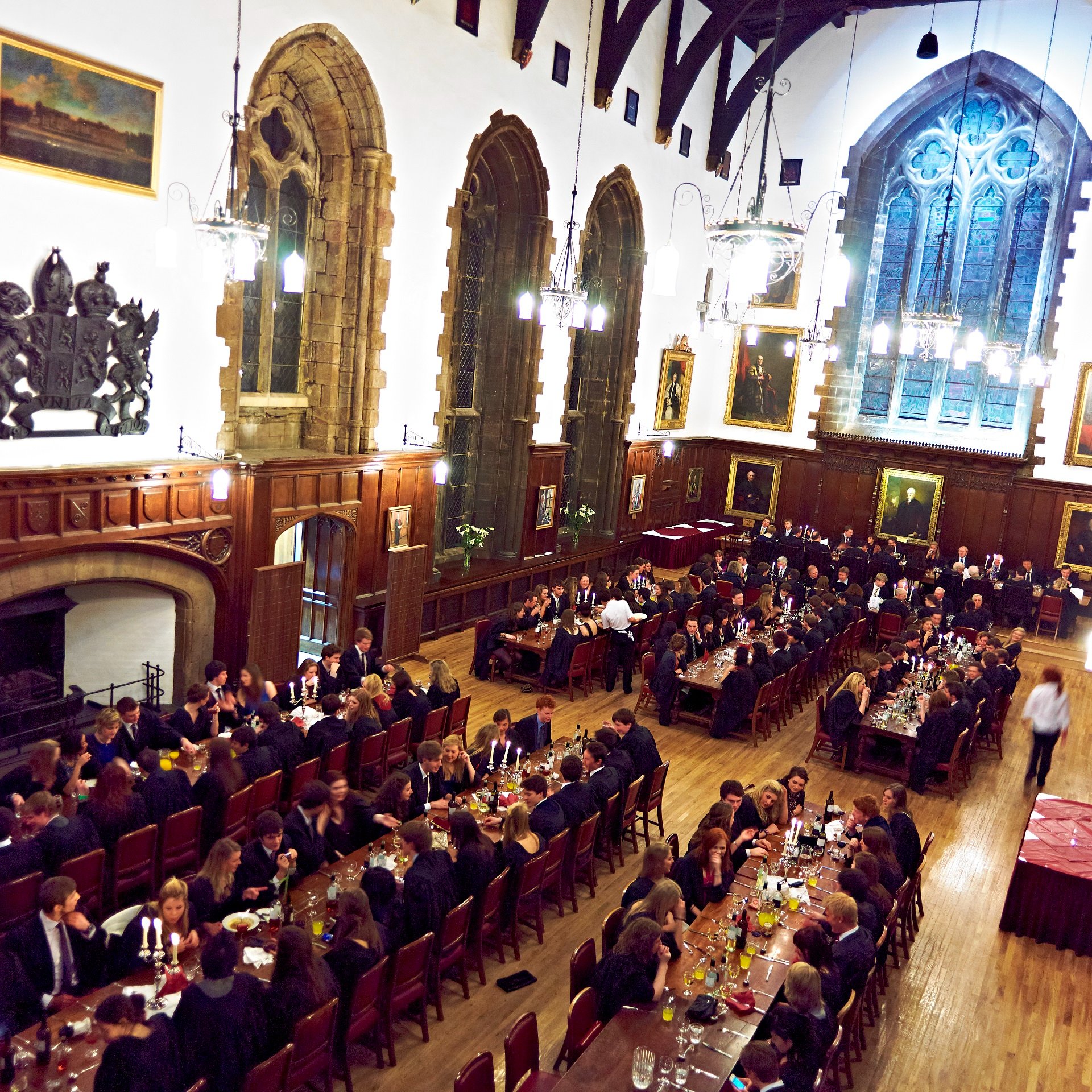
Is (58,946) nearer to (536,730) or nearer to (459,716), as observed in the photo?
(536,730)

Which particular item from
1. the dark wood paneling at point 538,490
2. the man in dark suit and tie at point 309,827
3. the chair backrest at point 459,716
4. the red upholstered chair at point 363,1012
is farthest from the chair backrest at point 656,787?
the dark wood paneling at point 538,490

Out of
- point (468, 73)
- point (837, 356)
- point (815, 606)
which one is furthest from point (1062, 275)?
point (468, 73)

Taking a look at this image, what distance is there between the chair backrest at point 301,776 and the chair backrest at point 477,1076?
4.03 metres

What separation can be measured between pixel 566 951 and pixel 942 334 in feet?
32.5

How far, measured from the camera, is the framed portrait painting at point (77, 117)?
8328 mm

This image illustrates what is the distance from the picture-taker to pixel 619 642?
13.6m

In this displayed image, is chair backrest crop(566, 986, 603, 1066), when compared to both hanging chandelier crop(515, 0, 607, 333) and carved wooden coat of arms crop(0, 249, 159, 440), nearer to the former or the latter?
carved wooden coat of arms crop(0, 249, 159, 440)

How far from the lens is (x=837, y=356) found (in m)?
21.8

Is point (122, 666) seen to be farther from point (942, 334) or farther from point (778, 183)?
point (778, 183)

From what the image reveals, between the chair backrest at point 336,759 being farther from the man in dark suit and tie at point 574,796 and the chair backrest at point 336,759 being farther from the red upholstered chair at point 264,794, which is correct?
the man in dark suit and tie at point 574,796

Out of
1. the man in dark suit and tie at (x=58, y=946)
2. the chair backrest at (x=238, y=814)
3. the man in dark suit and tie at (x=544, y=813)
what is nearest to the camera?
the man in dark suit and tie at (x=58, y=946)

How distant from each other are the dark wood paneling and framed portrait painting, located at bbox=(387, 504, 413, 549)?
3528mm

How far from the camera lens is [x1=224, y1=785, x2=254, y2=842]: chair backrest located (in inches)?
297

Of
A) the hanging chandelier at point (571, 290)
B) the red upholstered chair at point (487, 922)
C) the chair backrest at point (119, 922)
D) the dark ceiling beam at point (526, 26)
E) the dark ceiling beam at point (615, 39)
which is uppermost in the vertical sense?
the dark ceiling beam at point (615, 39)
